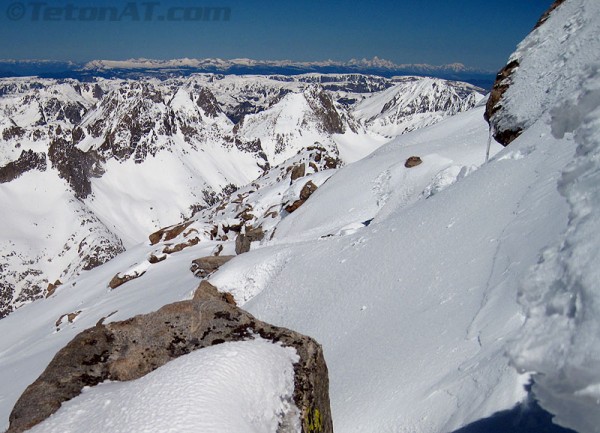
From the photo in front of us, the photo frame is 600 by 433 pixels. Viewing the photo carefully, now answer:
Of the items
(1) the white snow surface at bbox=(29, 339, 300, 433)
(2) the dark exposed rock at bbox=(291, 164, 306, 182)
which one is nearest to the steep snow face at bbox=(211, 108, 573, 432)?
(1) the white snow surface at bbox=(29, 339, 300, 433)

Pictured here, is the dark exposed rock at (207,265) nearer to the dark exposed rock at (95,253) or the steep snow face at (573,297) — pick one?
the steep snow face at (573,297)

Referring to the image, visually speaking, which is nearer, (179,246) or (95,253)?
(179,246)

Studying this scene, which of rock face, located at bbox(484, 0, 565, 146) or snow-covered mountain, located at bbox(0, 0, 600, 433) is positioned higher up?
rock face, located at bbox(484, 0, 565, 146)

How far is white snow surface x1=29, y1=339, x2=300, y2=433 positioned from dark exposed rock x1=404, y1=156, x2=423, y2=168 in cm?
2295

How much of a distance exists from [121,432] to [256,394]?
184 cm

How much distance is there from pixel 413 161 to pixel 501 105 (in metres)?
8.66

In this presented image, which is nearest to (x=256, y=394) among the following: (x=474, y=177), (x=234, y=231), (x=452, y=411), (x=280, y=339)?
(x=280, y=339)

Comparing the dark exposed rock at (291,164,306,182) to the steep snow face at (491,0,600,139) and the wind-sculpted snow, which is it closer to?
the steep snow face at (491,0,600,139)

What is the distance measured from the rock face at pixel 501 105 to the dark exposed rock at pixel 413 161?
24.7ft

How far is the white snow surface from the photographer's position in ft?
18.7

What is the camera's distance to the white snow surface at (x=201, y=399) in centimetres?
571

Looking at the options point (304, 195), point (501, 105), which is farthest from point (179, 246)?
point (501, 105)

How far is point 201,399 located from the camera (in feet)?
19.5

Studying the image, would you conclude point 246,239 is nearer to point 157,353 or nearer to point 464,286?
point 464,286
